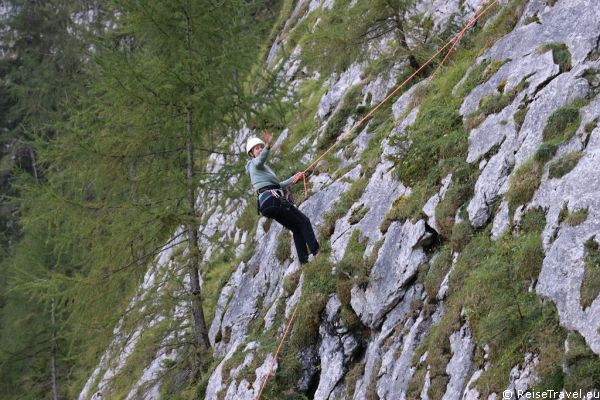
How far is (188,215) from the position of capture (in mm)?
12039

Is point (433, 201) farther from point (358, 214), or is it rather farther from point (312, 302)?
point (312, 302)

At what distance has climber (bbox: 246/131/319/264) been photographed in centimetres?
1006

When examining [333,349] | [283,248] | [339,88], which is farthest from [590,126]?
[339,88]

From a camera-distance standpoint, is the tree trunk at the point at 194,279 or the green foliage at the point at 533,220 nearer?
the green foliage at the point at 533,220

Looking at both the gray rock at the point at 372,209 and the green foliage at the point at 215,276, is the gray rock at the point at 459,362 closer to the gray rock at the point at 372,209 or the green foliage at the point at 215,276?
the gray rock at the point at 372,209

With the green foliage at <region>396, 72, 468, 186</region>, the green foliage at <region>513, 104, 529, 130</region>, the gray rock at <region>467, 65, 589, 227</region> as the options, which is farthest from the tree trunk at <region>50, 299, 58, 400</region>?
the green foliage at <region>513, 104, 529, 130</region>

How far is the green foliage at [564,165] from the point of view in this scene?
7.07 metres

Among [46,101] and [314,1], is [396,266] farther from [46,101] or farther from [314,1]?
[46,101]

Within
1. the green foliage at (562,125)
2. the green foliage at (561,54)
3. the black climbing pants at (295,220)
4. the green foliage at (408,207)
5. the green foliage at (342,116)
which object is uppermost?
the green foliage at (342,116)

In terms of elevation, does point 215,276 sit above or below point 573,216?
above

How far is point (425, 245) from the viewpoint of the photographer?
335 inches

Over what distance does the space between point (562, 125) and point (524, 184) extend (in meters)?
0.93

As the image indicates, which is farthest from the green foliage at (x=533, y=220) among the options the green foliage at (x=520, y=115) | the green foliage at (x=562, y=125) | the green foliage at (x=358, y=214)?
the green foliage at (x=358, y=214)

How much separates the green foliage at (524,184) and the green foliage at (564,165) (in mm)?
181
